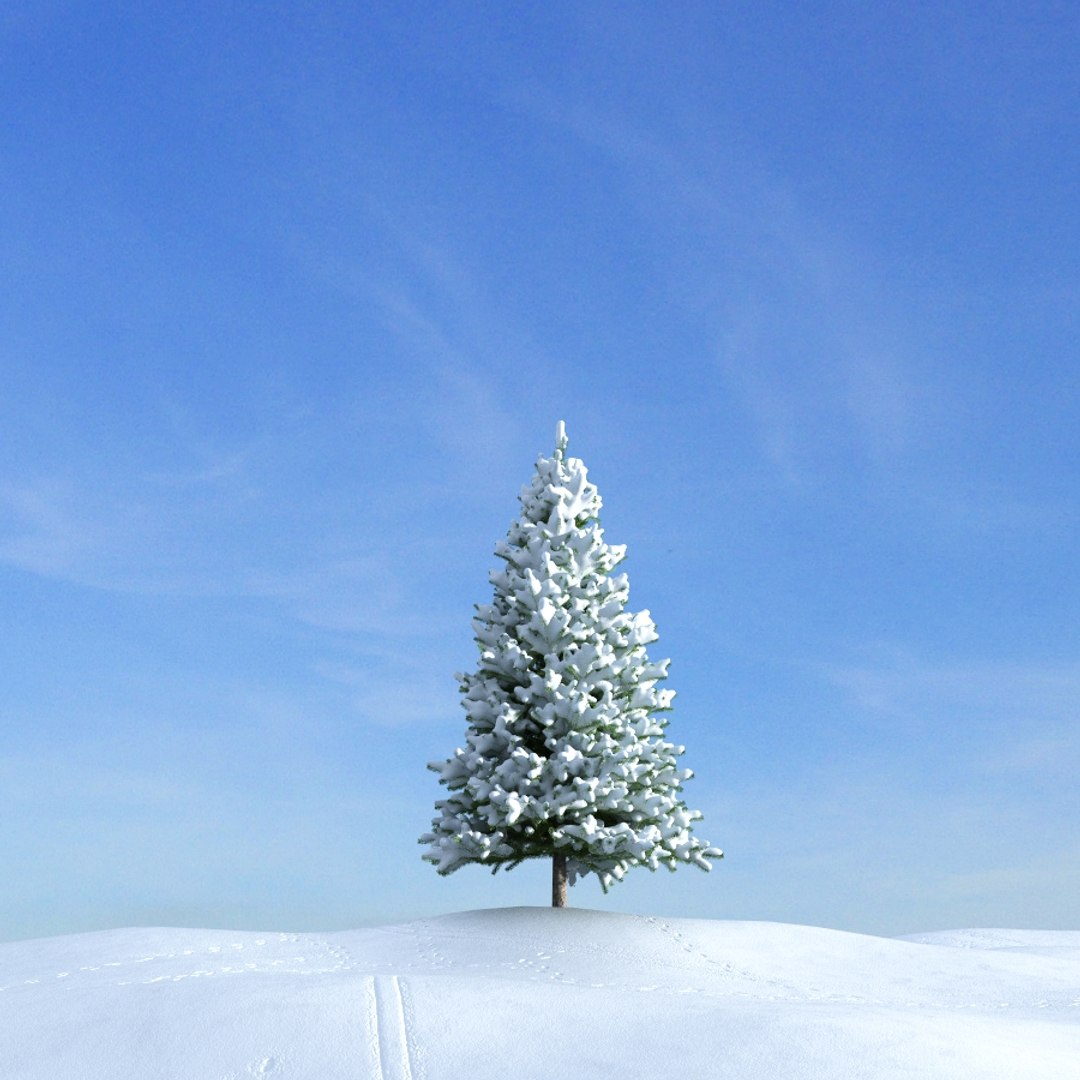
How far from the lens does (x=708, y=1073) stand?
1082 centimetres

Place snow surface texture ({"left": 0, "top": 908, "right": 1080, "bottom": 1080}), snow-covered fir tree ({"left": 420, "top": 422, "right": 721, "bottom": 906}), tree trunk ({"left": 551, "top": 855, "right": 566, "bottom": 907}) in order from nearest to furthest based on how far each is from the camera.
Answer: snow surface texture ({"left": 0, "top": 908, "right": 1080, "bottom": 1080}) < snow-covered fir tree ({"left": 420, "top": 422, "right": 721, "bottom": 906}) < tree trunk ({"left": 551, "top": 855, "right": 566, "bottom": 907})

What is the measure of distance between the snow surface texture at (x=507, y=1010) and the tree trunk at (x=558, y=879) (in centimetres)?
144

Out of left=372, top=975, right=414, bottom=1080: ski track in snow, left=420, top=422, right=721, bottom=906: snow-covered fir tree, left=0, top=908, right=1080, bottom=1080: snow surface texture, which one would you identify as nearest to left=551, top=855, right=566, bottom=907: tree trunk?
left=420, top=422, right=721, bottom=906: snow-covered fir tree

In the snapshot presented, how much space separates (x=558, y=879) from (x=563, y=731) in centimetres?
244

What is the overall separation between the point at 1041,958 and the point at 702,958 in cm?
643

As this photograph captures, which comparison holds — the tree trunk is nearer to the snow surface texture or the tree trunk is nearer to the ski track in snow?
the snow surface texture

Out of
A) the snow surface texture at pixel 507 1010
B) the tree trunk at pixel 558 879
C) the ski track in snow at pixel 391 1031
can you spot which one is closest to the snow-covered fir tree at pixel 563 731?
the tree trunk at pixel 558 879

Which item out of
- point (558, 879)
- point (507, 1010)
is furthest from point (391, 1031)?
point (558, 879)

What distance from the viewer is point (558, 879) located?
19.3 m

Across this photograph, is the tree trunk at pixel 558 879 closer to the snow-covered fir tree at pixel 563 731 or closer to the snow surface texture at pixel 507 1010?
the snow-covered fir tree at pixel 563 731

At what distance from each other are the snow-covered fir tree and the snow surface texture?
1538mm

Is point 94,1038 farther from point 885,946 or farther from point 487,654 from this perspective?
point 885,946

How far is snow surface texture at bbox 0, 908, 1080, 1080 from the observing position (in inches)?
440

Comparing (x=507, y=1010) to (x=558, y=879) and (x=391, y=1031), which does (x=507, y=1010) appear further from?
(x=558, y=879)
